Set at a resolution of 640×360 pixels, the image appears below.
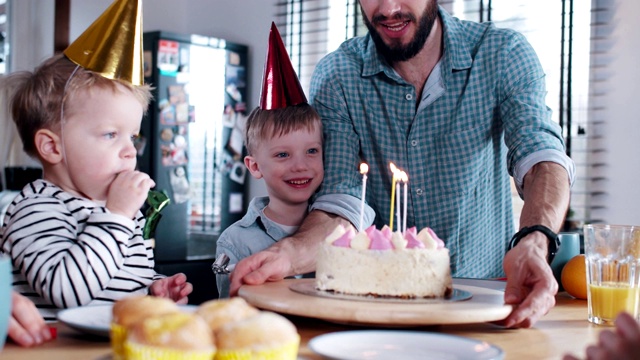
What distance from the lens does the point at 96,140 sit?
1412 millimetres

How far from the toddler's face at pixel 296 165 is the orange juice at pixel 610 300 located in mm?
1076

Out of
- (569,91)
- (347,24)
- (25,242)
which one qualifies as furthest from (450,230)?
(347,24)

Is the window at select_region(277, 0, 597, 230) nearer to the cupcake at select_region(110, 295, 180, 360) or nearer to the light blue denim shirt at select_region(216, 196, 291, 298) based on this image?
the light blue denim shirt at select_region(216, 196, 291, 298)

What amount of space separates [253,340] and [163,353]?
0.26ft

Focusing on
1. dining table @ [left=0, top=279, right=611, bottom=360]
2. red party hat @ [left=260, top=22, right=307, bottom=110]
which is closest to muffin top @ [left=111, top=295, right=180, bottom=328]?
dining table @ [left=0, top=279, right=611, bottom=360]

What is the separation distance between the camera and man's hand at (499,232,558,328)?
3.60 ft

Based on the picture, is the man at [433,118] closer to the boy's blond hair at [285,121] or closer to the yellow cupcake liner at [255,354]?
the boy's blond hair at [285,121]

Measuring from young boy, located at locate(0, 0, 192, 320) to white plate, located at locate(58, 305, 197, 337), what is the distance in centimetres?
21

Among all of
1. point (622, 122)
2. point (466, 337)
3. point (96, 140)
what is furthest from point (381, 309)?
point (622, 122)

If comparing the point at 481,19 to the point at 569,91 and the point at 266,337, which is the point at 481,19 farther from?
the point at 266,337

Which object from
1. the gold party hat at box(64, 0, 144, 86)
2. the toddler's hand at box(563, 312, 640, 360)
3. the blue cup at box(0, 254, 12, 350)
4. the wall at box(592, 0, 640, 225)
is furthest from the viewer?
the wall at box(592, 0, 640, 225)

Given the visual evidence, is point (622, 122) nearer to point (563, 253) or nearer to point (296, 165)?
point (296, 165)

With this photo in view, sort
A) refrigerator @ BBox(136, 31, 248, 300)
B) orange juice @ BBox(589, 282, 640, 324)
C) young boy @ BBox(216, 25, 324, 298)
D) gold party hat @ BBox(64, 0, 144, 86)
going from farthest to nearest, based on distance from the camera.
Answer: refrigerator @ BBox(136, 31, 248, 300)
young boy @ BBox(216, 25, 324, 298)
gold party hat @ BBox(64, 0, 144, 86)
orange juice @ BBox(589, 282, 640, 324)

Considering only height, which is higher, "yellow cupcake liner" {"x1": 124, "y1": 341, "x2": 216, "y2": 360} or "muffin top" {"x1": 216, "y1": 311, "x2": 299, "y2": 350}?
"muffin top" {"x1": 216, "y1": 311, "x2": 299, "y2": 350}
